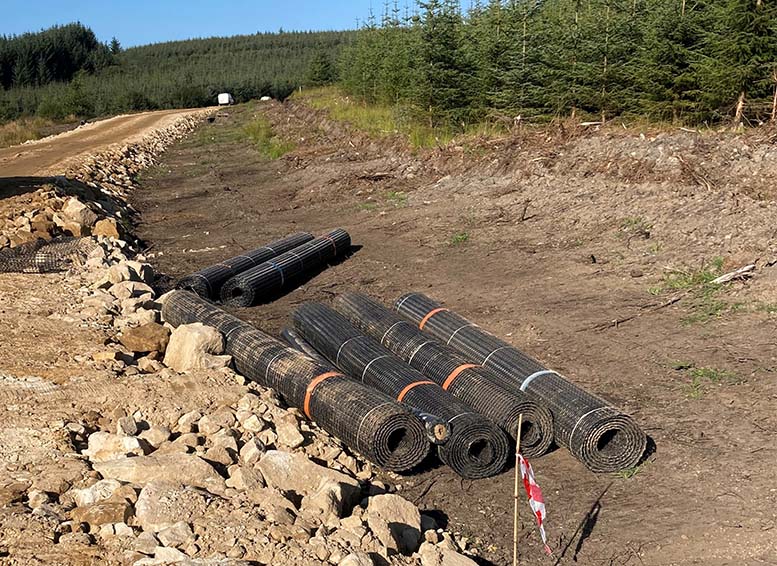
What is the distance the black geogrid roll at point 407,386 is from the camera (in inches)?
251

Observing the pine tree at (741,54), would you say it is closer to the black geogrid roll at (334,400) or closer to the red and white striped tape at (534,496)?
the black geogrid roll at (334,400)

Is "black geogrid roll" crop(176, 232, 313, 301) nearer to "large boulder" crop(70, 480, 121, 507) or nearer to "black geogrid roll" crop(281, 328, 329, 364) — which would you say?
"black geogrid roll" crop(281, 328, 329, 364)

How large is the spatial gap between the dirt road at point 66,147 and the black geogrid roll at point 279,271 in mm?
10752

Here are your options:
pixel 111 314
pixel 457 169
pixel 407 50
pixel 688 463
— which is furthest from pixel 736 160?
pixel 407 50

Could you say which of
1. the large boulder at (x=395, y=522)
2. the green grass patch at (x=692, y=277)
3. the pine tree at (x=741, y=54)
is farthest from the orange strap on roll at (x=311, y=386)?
the pine tree at (x=741, y=54)

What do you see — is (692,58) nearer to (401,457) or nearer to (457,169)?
(457,169)

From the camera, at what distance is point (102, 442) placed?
5738 mm

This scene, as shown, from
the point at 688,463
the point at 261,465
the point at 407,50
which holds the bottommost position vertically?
the point at 688,463

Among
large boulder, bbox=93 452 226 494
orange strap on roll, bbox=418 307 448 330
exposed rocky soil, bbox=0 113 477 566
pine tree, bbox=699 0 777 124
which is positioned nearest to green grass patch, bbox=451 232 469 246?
orange strap on roll, bbox=418 307 448 330

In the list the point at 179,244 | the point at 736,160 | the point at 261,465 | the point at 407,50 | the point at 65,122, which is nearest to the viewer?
the point at 261,465

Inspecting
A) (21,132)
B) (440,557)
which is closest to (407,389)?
(440,557)

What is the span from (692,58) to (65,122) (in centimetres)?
4210

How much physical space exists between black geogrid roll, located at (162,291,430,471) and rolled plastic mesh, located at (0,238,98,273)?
339 centimetres

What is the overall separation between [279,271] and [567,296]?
14.5 ft
